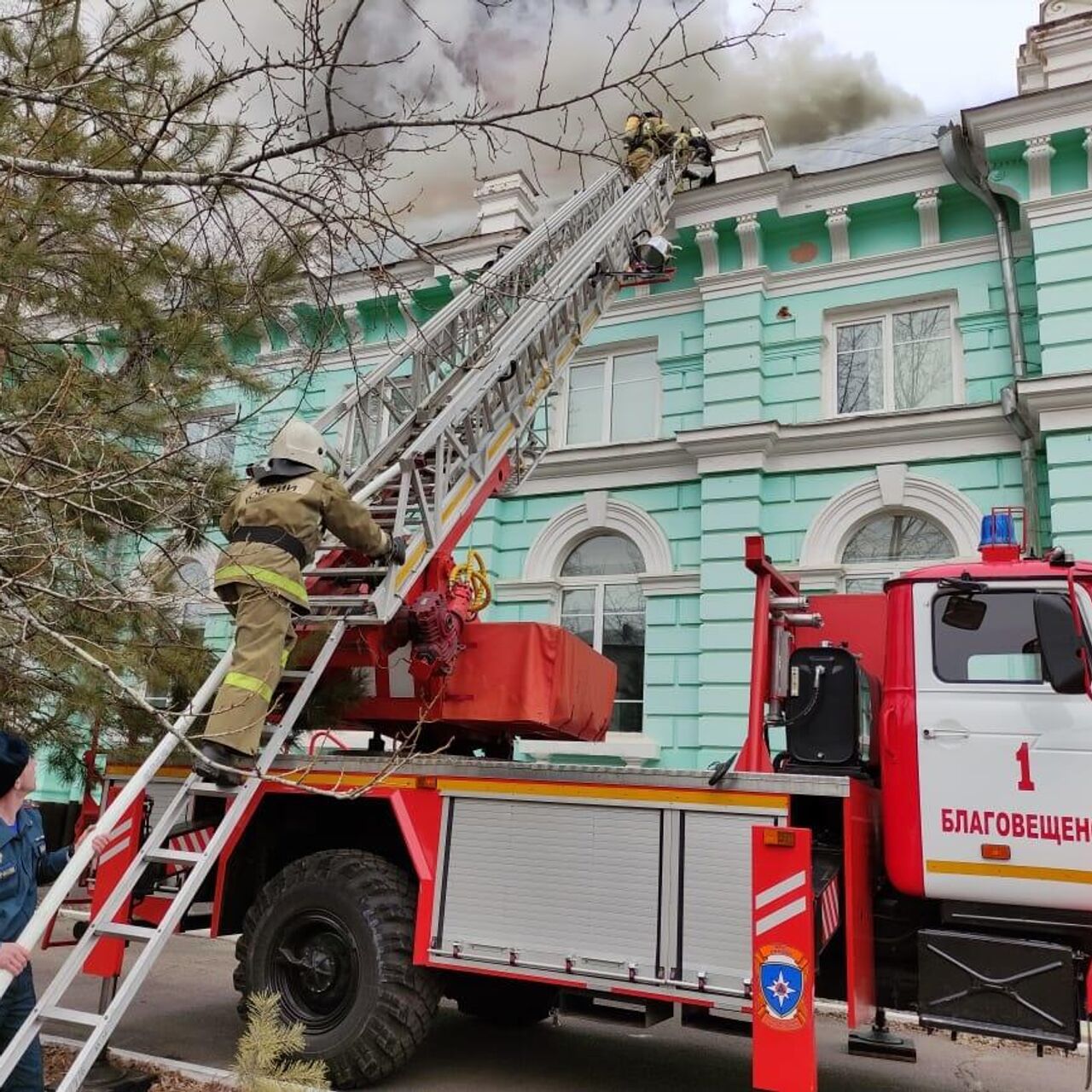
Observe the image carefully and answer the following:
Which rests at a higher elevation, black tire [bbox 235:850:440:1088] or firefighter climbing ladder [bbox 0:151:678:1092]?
firefighter climbing ladder [bbox 0:151:678:1092]

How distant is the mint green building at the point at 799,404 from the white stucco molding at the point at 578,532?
0.08ft

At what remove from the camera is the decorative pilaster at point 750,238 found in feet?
37.7

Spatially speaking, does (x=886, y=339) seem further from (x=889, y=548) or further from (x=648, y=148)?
(x=648, y=148)

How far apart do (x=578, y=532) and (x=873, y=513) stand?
3.37 metres

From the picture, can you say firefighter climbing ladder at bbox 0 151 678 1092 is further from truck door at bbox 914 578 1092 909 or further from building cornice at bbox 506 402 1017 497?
building cornice at bbox 506 402 1017 497

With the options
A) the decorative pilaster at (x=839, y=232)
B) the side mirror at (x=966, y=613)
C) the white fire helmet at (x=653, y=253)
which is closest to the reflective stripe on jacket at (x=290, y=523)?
the side mirror at (x=966, y=613)

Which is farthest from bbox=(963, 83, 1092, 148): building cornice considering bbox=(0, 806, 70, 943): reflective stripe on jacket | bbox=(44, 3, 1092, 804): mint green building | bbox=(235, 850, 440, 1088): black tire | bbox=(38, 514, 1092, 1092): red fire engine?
bbox=(0, 806, 70, 943): reflective stripe on jacket

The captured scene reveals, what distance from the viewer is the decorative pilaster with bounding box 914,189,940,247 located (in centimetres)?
1079

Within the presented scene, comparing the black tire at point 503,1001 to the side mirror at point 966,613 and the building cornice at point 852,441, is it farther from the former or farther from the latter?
the building cornice at point 852,441

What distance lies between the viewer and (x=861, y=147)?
1341 centimetres

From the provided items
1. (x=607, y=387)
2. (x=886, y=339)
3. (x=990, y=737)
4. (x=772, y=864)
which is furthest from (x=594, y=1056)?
(x=607, y=387)

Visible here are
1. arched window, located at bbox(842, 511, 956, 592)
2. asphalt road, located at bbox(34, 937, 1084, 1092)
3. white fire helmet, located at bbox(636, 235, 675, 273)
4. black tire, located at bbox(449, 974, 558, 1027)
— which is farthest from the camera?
arched window, located at bbox(842, 511, 956, 592)

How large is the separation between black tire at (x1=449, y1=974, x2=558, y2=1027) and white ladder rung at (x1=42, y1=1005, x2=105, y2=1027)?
90.3 inches

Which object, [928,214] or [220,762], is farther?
[928,214]
